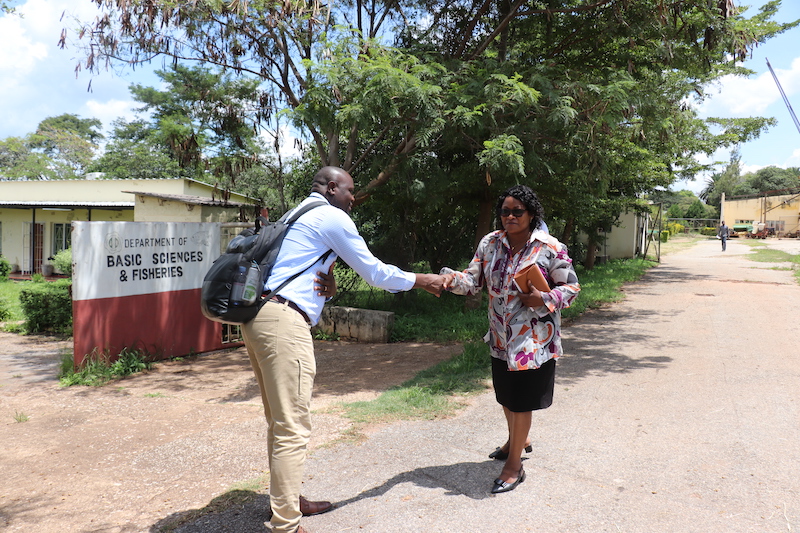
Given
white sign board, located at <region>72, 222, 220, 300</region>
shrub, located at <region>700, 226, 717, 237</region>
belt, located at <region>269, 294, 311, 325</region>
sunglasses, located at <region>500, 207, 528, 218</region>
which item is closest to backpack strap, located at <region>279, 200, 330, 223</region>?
belt, located at <region>269, 294, 311, 325</region>

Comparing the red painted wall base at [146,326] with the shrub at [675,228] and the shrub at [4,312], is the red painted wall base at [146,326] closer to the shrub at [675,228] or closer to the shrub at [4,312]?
the shrub at [4,312]

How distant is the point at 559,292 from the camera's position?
3.42m

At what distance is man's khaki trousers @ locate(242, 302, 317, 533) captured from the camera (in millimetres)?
2906

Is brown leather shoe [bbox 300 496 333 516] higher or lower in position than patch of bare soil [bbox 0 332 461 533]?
higher

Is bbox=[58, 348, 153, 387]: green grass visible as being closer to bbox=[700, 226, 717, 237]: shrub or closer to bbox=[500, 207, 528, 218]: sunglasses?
bbox=[500, 207, 528, 218]: sunglasses

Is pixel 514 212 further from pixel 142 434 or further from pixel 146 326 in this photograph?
pixel 146 326

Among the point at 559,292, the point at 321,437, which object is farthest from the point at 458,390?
the point at 559,292

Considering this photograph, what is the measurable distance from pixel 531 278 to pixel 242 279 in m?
1.60

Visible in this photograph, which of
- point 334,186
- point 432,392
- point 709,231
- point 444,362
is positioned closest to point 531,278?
point 334,186

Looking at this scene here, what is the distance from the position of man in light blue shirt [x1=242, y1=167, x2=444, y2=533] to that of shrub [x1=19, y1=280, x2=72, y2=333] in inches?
356

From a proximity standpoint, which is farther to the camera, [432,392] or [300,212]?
[432,392]

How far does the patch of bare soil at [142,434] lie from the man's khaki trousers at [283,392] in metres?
0.87

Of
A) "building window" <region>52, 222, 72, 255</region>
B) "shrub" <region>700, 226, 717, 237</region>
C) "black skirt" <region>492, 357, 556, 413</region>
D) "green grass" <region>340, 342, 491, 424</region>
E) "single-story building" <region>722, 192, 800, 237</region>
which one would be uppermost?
"single-story building" <region>722, 192, 800, 237</region>

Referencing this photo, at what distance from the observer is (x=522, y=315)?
3.50 m
